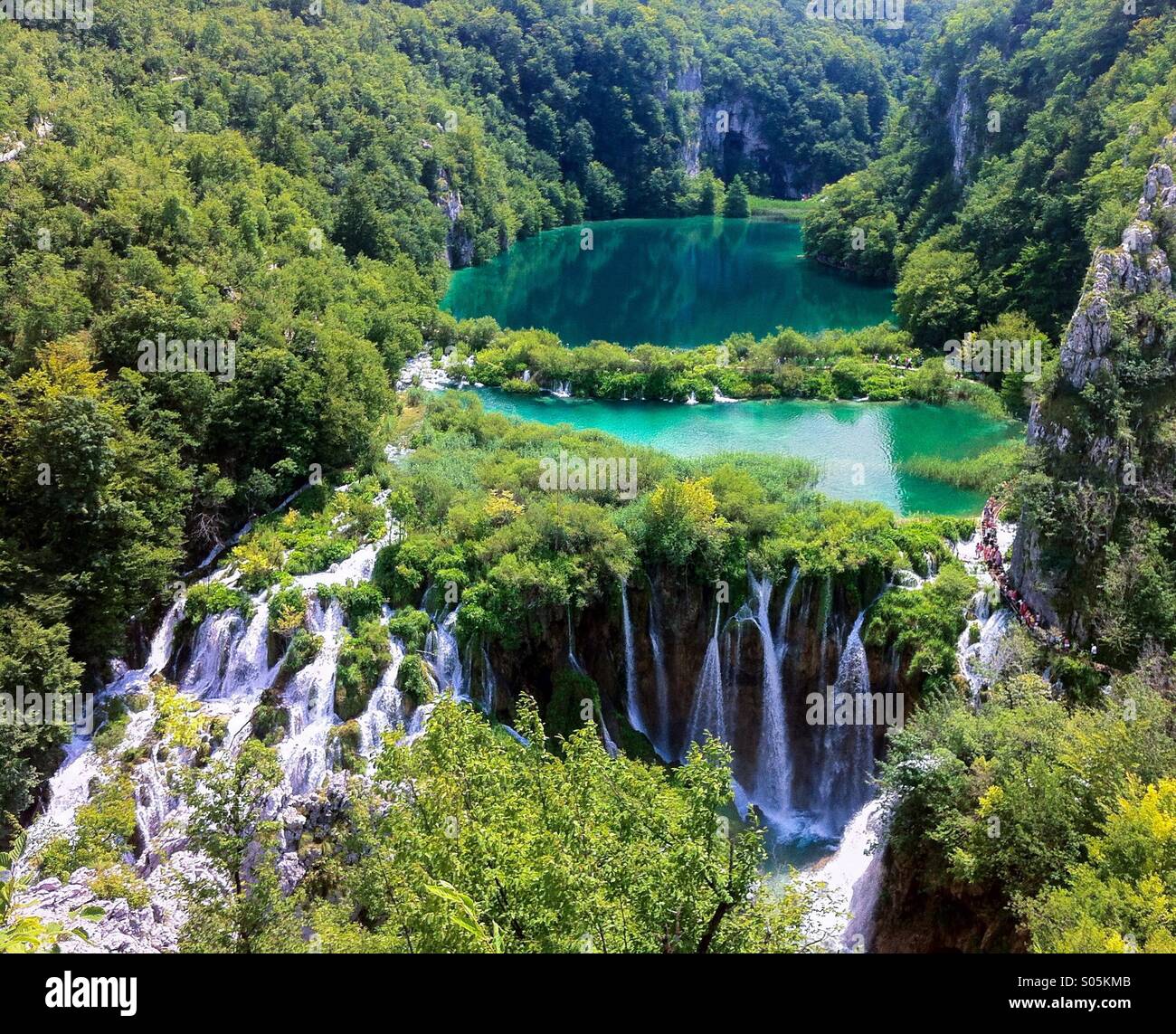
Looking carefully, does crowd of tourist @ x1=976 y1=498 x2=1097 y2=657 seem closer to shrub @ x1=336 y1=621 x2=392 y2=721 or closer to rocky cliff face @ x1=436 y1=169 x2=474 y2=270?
shrub @ x1=336 y1=621 x2=392 y2=721

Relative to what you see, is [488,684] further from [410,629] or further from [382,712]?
[382,712]

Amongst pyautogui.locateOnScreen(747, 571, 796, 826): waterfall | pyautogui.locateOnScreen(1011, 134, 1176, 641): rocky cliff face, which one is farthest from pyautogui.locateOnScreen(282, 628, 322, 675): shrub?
pyautogui.locateOnScreen(1011, 134, 1176, 641): rocky cliff face

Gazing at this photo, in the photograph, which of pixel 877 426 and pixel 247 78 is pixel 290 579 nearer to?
pixel 877 426

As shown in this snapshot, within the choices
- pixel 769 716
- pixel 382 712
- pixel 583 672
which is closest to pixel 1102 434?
pixel 769 716

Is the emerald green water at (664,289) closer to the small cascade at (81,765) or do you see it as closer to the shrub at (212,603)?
the shrub at (212,603)

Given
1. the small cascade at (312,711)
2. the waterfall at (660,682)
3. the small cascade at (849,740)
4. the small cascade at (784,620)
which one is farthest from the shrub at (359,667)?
the small cascade at (849,740)

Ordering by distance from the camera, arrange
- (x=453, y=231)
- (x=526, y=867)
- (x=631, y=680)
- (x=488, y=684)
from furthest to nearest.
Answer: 1. (x=453, y=231)
2. (x=631, y=680)
3. (x=488, y=684)
4. (x=526, y=867)

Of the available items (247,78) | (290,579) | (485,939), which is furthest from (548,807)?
(247,78)
